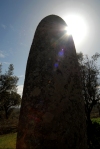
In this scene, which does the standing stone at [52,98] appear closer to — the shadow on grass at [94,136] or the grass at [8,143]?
the shadow on grass at [94,136]

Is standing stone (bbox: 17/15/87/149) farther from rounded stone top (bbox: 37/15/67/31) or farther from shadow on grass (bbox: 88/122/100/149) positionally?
shadow on grass (bbox: 88/122/100/149)

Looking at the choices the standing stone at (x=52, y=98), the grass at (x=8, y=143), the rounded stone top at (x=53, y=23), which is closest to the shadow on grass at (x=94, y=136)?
the standing stone at (x=52, y=98)

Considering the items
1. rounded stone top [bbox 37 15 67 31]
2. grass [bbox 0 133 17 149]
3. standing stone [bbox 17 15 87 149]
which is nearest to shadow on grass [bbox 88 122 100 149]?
standing stone [bbox 17 15 87 149]

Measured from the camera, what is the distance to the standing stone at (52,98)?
3916 mm

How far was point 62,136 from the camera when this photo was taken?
156 inches

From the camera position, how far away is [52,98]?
416cm

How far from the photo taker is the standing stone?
392 cm

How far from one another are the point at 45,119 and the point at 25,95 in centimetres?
90

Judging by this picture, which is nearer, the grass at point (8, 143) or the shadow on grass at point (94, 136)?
the shadow on grass at point (94, 136)

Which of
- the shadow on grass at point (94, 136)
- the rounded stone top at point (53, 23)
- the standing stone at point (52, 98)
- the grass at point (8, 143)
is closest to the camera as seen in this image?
the standing stone at point (52, 98)

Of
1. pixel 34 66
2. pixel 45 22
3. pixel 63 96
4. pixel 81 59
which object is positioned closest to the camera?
pixel 63 96

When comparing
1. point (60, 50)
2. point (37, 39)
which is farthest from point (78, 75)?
point (37, 39)

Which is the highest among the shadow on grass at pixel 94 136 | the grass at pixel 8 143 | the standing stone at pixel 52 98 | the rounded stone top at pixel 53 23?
the rounded stone top at pixel 53 23

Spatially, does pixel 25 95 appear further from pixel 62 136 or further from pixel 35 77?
pixel 62 136
